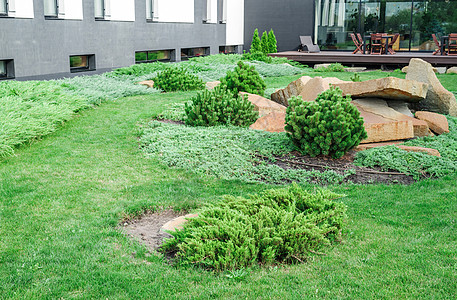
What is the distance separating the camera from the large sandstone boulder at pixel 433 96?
9.72 meters

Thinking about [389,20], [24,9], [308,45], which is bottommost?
[308,45]

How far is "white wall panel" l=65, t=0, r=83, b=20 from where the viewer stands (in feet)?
53.9

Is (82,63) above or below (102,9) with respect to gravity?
below

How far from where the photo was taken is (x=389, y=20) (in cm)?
2528

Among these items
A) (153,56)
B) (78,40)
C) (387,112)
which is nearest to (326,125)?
(387,112)

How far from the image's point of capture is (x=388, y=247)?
13.5 feet

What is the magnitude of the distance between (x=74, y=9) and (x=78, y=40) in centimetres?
112

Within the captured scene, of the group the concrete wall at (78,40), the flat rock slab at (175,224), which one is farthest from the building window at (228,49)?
the flat rock slab at (175,224)

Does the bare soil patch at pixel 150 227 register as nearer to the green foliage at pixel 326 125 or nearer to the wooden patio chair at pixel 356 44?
the green foliage at pixel 326 125

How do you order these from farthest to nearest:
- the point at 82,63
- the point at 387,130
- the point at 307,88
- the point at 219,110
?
1. the point at 82,63
2. the point at 307,88
3. the point at 219,110
4. the point at 387,130

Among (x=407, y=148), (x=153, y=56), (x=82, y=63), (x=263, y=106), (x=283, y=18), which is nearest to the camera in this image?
(x=407, y=148)

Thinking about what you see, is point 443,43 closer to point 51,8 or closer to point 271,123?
point 271,123

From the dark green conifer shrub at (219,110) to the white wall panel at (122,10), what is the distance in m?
11.9

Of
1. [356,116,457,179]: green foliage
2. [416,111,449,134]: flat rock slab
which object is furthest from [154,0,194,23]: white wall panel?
[356,116,457,179]: green foliage
